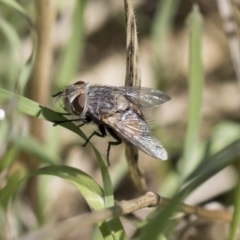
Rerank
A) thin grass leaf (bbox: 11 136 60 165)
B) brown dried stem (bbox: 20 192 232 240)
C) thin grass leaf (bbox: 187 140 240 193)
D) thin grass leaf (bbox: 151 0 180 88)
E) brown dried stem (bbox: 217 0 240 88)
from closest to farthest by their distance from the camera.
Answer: brown dried stem (bbox: 20 192 232 240) → thin grass leaf (bbox: 187 140 240 193) → thin grass leaf (bbox: 11 136 60 165) → brown dried stem (bbox: 217 0 240 88) → thin grass leaf (bbox: 151 0 180 88)

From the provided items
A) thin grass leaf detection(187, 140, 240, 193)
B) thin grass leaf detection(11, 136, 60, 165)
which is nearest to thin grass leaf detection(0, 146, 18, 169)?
thin grass leaf detection(11, 136, 60, 165)

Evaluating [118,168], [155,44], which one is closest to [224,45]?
[155,44]

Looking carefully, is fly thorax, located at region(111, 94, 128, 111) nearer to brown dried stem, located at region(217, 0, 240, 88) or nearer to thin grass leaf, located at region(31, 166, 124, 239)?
thin grass leaf, located at region(31, 166, 124, 239)

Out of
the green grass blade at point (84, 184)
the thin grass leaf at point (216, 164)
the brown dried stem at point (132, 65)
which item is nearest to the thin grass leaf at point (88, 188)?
the green grass blade at point (84, 184)

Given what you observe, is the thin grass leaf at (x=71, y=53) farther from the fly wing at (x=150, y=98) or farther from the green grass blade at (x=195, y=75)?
the green grass blade at (x=195, y=75)

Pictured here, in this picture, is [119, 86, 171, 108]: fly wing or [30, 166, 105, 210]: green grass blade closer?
[30, 166, 105, 210]: green grass blade

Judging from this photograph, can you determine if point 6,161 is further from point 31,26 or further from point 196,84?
point 196,84
